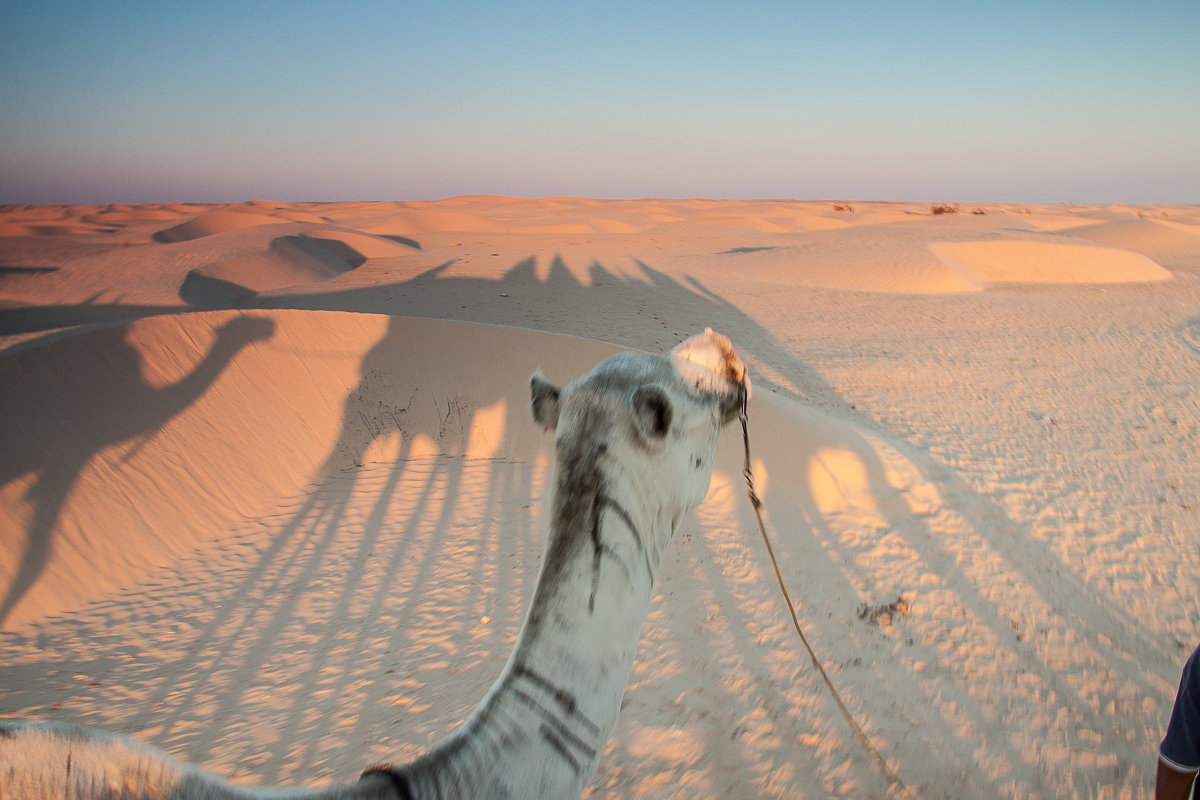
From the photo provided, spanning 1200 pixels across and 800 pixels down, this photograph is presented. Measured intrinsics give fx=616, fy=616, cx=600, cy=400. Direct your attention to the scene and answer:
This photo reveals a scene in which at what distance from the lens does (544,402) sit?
1.33m

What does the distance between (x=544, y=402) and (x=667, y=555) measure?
3.67m

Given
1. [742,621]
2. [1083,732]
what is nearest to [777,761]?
[742,621]

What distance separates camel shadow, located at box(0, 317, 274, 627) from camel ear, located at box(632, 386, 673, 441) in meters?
5.50

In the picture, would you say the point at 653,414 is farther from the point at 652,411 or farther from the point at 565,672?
the point at 565,672

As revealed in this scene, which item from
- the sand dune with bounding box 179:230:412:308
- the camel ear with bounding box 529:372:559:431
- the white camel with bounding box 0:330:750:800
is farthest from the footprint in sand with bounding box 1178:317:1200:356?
the sand dune with bounding box 179:230:412:308

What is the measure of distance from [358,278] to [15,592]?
8.78 metres

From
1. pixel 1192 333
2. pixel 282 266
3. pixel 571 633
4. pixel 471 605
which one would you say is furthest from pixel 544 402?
pixel 282 266

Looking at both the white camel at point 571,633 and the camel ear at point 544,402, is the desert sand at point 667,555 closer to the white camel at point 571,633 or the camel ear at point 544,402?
the camel ear at point 544,402

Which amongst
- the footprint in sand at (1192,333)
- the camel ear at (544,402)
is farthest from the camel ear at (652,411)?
the footprint in sand at (1192,333)

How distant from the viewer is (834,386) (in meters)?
7.78

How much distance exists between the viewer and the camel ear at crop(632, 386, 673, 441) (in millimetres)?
1150

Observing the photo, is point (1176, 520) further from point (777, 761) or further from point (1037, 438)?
point (777, 761)

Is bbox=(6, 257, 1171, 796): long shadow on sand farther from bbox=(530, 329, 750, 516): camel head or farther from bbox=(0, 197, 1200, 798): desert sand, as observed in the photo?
bbox=(530, 329, 750, 516): camel head

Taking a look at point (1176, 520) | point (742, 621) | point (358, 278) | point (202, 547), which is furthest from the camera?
point (358, 278)
